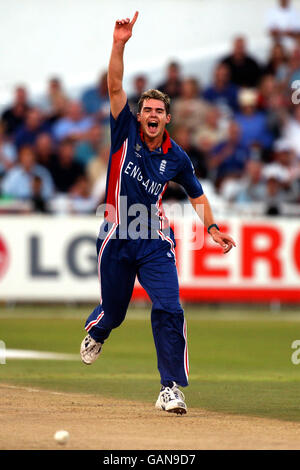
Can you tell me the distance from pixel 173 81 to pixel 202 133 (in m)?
1.13

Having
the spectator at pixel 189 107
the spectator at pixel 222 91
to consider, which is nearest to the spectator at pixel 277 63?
the spectator at pixel 222 91

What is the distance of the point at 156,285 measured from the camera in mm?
8227

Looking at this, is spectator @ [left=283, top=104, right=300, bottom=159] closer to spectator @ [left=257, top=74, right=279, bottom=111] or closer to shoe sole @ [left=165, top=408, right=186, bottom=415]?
spectator @ [left=257, top=74, right=279, bottom=111]

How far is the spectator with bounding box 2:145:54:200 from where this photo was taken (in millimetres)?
19234

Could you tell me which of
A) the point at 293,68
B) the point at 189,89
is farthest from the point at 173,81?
the point at 293,68

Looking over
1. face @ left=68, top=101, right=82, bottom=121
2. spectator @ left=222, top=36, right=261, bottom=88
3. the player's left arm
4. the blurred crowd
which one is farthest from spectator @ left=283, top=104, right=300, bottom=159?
the player's left arm

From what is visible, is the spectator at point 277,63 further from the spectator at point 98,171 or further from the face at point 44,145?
the face at point 44,145

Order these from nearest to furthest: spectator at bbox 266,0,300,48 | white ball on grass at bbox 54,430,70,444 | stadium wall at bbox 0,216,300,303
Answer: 1. white ball on grass at bbox 54,430,70,444
2. stadium wall at bbox 0,216,300,303
3. spectator at bbox 266,0,300,48

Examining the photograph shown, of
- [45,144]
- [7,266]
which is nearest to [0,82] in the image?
[45,144]

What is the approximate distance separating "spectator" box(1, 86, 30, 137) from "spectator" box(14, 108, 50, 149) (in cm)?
14

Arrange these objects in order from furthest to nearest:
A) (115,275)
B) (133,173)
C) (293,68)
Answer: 1. (293,68)
2. (115,275)
3. (133,173)

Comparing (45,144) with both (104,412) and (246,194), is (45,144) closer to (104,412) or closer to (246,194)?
(246,194)

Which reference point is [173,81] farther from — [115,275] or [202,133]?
[115,275]

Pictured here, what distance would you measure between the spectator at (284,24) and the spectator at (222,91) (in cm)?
149
